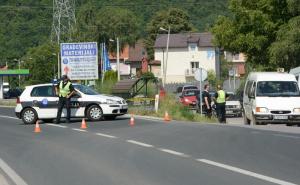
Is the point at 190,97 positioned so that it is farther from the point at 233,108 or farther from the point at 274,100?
the point at 274,100

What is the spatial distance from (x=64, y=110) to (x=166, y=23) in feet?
262

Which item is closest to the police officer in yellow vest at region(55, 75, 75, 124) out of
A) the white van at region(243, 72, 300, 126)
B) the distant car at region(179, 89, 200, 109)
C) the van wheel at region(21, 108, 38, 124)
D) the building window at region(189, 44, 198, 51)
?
the van wheel at region(21, 108, 38, 124)

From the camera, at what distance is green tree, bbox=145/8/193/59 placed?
10219 centimetres

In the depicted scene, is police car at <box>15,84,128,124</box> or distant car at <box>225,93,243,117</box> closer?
police car at <box>15,84,128,124</box>

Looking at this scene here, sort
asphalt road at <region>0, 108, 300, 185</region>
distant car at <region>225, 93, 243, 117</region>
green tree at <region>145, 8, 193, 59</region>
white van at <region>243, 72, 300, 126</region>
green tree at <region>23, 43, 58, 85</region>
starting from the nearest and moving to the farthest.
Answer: asphalt road at <region>0, 108, 300, 185</region>
white van at <region>243, 72, 300, 126</region>
distant car at <region>225, 93, 243, 117</region>
green tree at <region>23, 43, 58, 85</region>
green tree at <region>145, 8, 193, 59</region>

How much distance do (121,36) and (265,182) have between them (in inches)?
3334

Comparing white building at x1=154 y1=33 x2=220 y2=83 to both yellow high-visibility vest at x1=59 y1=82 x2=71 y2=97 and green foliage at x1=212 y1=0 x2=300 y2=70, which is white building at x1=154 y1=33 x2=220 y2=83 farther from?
yellow high-visibility vest at x1=59 y1=82 x2=71 y2=97

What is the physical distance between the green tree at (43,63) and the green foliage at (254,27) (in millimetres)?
56956

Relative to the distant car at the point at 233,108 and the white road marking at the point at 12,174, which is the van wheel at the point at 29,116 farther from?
the distant car at the point at 233,108

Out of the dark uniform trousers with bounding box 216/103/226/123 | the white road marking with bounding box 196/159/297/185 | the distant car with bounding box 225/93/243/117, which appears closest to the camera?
the white road marking with bounding box 196/159/297/185

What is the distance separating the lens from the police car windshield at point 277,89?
2395 cm

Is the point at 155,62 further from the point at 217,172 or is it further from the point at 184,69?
the point at 217,172

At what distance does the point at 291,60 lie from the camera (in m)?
36.8

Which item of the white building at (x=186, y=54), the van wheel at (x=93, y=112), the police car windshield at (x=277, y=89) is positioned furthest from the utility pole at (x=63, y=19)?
the police car windshield at (x=277, y=89)
